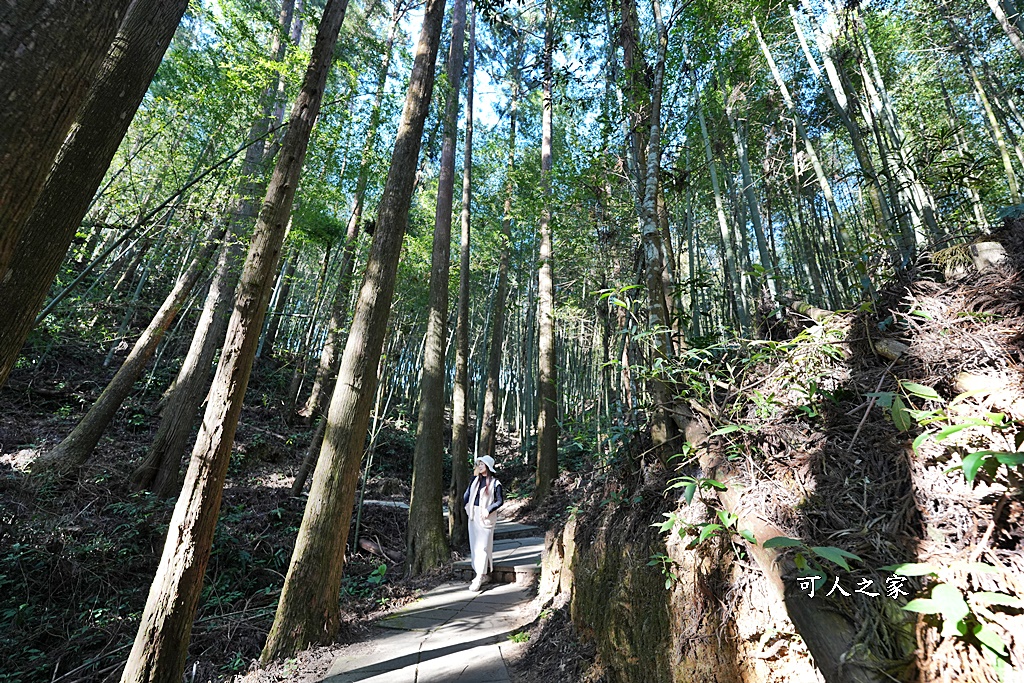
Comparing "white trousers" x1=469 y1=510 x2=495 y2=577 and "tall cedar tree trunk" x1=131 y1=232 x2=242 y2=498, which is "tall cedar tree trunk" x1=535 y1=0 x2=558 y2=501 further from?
"tall cedar tree trunk" x1=131 y1=232 x2=242 y2=498

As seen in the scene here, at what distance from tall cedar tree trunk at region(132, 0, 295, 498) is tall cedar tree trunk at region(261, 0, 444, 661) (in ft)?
10.0

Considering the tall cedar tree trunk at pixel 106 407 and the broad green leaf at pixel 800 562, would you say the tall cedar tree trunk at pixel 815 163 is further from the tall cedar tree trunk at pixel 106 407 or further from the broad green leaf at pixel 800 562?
the tall cedar tree trunk at pixel 106 407

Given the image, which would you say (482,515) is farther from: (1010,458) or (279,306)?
(279,306)

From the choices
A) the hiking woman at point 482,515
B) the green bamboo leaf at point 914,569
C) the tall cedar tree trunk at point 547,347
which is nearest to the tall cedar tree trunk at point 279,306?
the tall cedar tree trunk at point 547,347

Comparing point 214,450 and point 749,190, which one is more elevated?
point 749,190

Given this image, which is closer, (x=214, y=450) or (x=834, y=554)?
(x=834, y=554)

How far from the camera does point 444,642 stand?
3395mm

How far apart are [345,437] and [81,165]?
2.31m

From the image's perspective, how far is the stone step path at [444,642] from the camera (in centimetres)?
289

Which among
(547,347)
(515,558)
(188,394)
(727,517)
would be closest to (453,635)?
(515,558)

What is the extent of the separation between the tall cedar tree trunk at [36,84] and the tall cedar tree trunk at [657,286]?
2.42m

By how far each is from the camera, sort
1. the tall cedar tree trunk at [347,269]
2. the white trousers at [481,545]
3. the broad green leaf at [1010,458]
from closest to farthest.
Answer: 1. the broad green leaf at [1010,458]
2. the white trousers at [481,545]
3. the tall cedar tree trunk at [347,269]

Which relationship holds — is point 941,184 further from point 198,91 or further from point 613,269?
point 198,91

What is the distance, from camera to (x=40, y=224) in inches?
83.1
